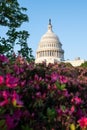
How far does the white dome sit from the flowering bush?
4640 inches

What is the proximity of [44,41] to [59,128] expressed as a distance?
122 m

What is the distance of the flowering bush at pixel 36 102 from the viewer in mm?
3896

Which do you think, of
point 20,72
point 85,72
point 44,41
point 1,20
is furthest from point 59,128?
point 44,41

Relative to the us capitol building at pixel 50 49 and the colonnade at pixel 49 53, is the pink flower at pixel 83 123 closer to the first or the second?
the us capitol building at pixel 50 49

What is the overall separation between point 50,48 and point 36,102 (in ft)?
394

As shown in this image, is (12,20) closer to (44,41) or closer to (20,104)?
(20,104)

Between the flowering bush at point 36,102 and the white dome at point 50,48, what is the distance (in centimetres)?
11785

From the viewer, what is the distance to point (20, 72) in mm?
4996

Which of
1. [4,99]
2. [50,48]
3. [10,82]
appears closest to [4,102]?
[4,99]

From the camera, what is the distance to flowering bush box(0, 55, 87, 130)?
12.8 ft

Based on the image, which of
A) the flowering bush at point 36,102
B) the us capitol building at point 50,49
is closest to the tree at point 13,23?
the flowering bush at point 36,102

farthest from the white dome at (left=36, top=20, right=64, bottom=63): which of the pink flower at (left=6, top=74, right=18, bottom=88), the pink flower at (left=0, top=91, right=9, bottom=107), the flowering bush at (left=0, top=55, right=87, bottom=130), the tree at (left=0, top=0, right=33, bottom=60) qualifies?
the pink flower at (left=0, top=91, right=9, bottom=107)

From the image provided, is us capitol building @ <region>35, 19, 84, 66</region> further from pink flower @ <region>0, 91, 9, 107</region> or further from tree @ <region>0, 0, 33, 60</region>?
pink flower @ <region>0, 91, 9, 107</region>

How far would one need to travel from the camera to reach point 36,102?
442 cm
